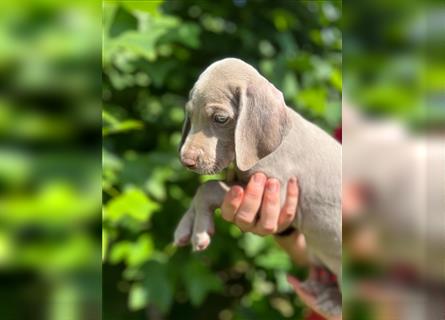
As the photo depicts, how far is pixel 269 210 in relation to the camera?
1.94 feet

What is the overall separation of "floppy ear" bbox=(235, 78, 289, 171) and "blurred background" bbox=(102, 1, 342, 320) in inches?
15.1

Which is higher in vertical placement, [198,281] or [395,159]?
[395,159]

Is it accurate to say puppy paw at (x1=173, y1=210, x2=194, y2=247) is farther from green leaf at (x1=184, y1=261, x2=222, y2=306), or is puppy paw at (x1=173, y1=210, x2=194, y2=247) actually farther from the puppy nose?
green leaf at (x1=184, y1=261, x2=222, y2=306)

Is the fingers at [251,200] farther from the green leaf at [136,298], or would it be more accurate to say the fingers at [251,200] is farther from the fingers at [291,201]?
the green leaf at [136,298]

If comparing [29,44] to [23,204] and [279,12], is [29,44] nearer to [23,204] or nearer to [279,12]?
[23,204]

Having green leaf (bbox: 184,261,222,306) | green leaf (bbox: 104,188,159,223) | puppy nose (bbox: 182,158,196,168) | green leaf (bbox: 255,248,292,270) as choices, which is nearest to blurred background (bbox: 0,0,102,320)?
puppy nose (bbox: 182,158,196,168)

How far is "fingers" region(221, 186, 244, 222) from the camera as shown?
1.90ft

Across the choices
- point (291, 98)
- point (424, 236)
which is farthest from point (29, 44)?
point (291, 98)

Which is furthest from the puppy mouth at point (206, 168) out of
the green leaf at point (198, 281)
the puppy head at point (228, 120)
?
the green leaf at point (198, 281)

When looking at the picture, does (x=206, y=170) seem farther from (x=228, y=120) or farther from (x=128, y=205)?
(x=128, y=205)

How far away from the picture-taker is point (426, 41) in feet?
1.11

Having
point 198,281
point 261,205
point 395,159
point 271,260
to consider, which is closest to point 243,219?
point 261,205

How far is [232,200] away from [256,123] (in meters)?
0.09

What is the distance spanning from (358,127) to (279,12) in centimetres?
76
